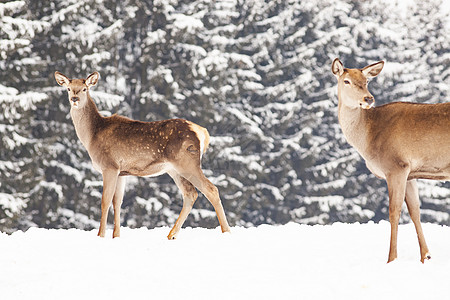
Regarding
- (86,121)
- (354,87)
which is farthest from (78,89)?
(354,87)

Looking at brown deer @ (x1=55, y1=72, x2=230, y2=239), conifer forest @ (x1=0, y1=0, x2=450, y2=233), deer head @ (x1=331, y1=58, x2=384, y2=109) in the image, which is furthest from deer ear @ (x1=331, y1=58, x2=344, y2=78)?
conifer forest @ (x1=0, y1=0, x2=450, y2=233)

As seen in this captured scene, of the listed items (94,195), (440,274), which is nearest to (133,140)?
(440,274)

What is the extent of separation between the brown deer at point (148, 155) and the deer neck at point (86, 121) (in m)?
0.01

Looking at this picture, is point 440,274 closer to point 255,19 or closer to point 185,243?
point 185,243

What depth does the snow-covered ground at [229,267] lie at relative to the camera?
4832 mm

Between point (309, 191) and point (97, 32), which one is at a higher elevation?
point (97, 32)

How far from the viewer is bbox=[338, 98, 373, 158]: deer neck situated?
657 cm

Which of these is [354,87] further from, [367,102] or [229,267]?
→ [229,267]

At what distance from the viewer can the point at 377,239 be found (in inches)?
292

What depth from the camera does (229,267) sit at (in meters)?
5.66

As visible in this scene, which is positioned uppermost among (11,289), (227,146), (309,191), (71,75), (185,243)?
(11,289)

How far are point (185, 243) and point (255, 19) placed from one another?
20.8 m

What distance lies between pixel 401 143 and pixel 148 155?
3.13 m

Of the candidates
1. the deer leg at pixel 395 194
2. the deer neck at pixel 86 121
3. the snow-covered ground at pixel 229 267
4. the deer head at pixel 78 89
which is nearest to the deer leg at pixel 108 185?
the snow-covered ground at pixel 229 267
